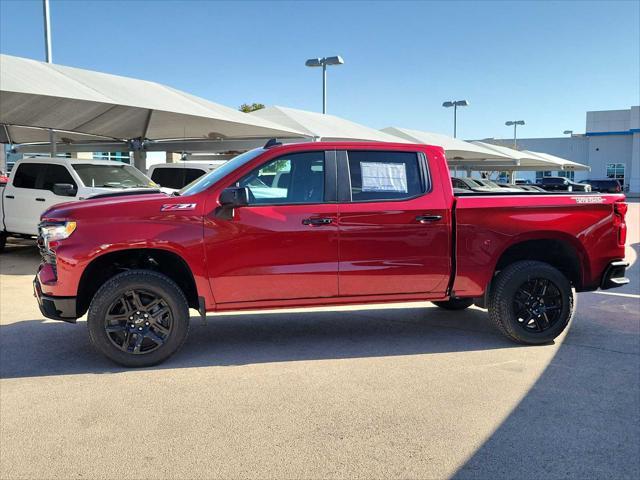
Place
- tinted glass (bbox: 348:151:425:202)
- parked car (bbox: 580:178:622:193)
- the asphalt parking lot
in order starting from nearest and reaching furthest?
the asphalt parking lot → tinted glass (bbox: 348:151:425:202) → parked car (bbox: 580:178:622:193)

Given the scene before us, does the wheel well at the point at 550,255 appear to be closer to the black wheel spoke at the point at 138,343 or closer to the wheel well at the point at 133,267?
the wheel well at the point at 133,267

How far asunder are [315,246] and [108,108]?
10.7 metres

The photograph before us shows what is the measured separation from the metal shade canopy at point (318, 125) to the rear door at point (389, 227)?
11563 mm

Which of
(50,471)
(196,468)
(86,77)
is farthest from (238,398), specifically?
(86,77)

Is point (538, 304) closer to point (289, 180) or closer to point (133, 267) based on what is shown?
point (289, 180)

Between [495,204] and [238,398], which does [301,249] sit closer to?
[238,398]

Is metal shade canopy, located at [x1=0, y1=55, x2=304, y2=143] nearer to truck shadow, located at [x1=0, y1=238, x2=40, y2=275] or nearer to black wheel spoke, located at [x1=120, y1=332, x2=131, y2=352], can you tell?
truck shadow, located at [x1=0, y1=238, x2=40, y2=275]

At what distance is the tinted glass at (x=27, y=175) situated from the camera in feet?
37.1

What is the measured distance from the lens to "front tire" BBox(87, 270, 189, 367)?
4.73 m

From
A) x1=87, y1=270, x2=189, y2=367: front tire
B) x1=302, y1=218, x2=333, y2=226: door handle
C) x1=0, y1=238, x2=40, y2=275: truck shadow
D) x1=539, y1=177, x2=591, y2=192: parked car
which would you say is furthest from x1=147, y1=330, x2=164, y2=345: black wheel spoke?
x1=539, y1=177, x2=591, y2=192: parked car

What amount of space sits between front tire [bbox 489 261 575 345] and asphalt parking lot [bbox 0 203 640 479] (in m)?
0.18

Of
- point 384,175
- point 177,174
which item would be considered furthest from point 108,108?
point 384,175

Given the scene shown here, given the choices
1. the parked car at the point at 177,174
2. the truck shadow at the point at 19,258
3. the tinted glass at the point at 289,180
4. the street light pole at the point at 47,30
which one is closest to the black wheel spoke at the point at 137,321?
the tinted glass at the point at 289,180

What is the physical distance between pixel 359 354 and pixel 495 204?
6.12 ft
